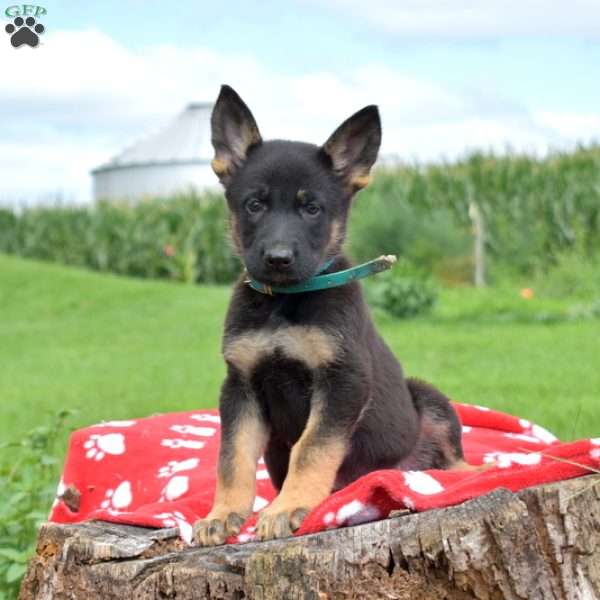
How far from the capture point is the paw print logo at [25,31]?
671cm

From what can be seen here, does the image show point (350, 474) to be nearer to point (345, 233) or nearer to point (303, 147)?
point (345, 233)

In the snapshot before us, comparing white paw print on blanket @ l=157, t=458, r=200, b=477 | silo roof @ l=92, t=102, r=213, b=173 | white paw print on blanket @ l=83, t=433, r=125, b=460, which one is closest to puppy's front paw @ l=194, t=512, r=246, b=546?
white paw print on blanket @ l=157, t=458, r=200, b=477

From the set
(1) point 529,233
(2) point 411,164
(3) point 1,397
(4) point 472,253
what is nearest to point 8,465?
(3) point 1,397

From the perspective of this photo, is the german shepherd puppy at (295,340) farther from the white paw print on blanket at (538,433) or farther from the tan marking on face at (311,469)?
the white paw print on blanket at (538,433)

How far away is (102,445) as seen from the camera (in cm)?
557

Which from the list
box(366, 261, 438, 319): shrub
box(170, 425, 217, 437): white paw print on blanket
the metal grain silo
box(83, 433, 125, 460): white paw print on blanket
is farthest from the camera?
the metal grain silo

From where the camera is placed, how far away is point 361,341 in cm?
393

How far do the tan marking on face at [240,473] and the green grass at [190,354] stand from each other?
7.98 feet

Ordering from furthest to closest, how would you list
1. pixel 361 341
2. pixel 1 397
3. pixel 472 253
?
pixel 472 253
pixel 1 397
pixel 361 341

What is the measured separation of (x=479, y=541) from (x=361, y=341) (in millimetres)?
1041

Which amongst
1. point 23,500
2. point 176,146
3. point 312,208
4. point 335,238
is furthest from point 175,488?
point 176,146

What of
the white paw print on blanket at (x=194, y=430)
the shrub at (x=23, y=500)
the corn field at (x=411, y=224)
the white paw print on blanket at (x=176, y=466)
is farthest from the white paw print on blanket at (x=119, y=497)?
the corn field at (x=411, y=224)

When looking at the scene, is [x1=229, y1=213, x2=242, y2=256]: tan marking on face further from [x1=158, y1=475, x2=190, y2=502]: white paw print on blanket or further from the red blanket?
[x1=158, y1=475, x2=190, y2=502]: white paw print on blanket

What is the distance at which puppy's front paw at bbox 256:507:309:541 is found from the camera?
11.1ft
